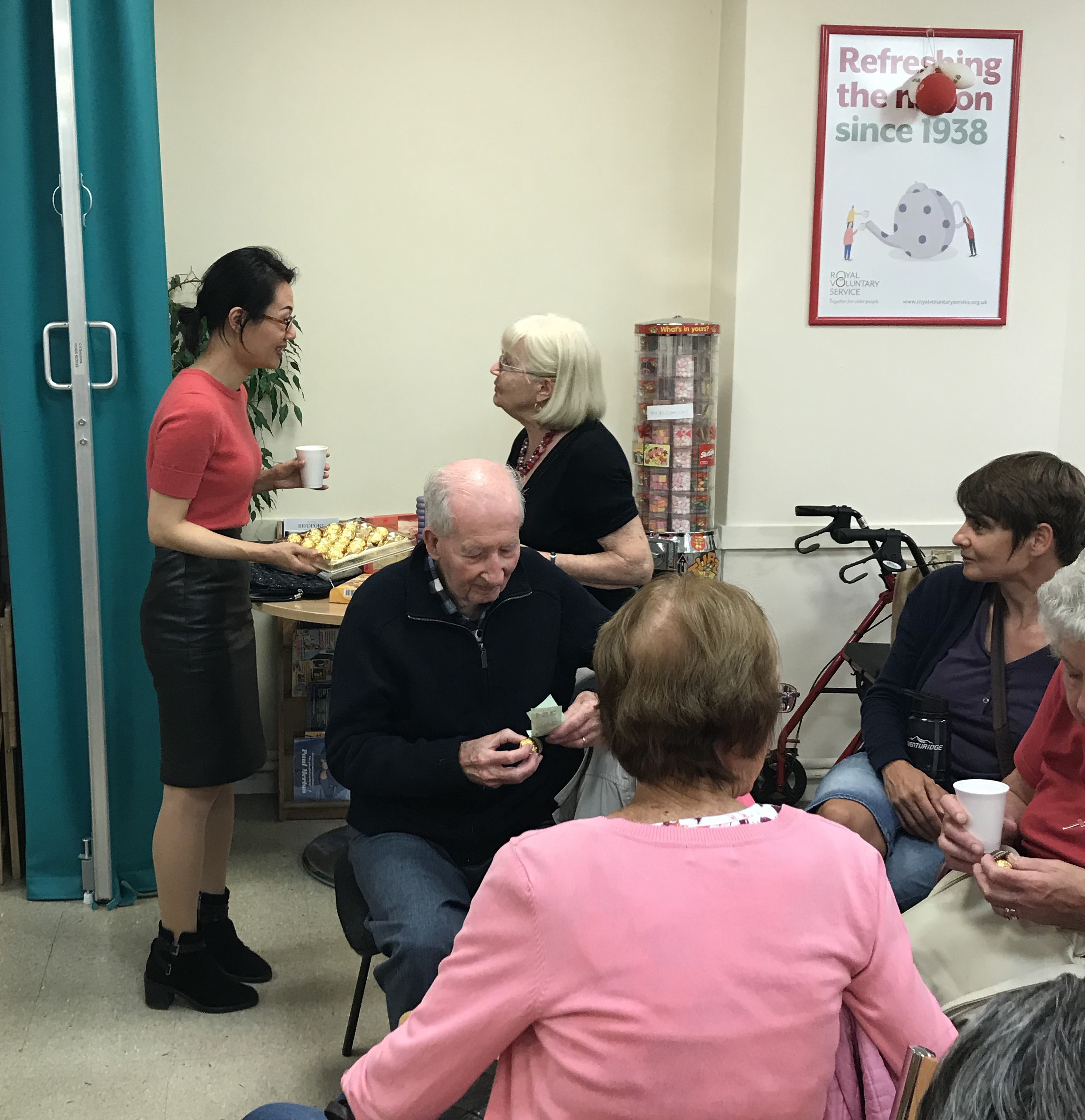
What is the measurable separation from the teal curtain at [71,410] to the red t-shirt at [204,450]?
0.61 meters

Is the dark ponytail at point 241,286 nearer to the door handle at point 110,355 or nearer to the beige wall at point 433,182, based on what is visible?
A: the door handle at point 110,355

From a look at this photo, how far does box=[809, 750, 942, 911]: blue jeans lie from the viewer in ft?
7.64

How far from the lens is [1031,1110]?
23.7 inches

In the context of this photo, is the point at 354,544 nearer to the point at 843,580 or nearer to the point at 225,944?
the point at 225,944

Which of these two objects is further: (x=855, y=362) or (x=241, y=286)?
(x=855, y=362)

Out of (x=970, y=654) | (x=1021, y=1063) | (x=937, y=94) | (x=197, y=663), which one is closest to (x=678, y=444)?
(x=937, y=94)

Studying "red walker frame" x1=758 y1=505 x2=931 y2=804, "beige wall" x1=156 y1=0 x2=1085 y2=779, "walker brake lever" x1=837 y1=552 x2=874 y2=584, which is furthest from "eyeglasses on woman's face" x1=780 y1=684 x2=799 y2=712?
"walker brake lever" x1=837 y1=552 x2=874 y2=584

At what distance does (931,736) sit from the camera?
7.85 ft

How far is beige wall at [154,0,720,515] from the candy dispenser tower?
31 centimetres

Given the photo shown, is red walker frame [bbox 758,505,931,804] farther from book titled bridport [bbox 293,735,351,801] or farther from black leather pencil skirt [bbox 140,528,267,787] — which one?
black leather pencil skirt [bbox 140,528,267,787]

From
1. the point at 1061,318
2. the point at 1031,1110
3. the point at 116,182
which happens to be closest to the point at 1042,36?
the point at 1061,318

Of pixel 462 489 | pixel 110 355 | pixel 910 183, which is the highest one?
pixel 910 183

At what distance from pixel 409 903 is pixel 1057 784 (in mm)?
1109

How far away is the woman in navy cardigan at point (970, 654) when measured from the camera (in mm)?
2336
